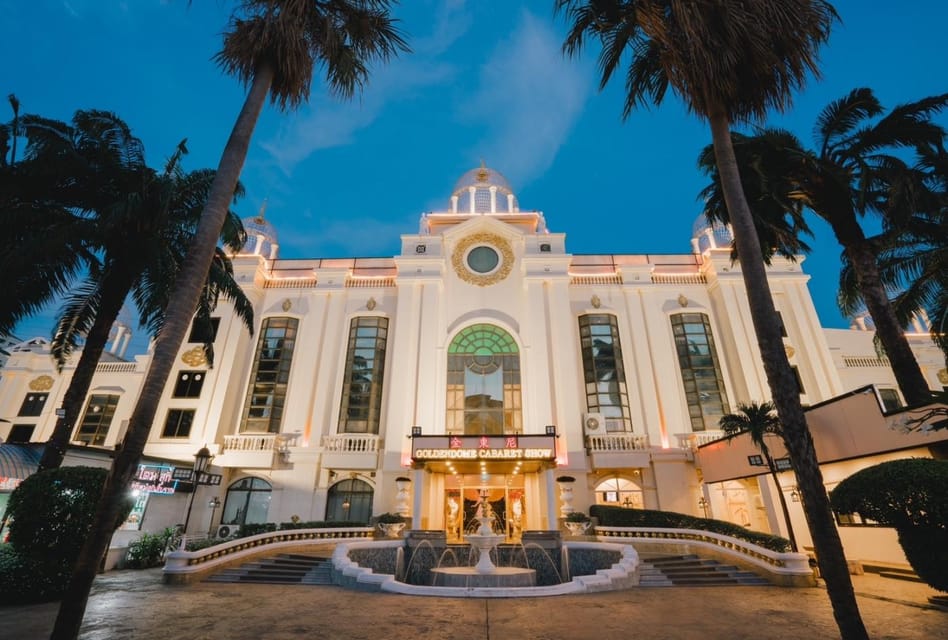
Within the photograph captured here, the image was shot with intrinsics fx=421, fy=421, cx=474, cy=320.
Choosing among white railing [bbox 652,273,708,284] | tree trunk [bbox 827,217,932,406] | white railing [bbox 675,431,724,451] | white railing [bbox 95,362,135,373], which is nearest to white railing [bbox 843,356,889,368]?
white railing [bbox 652,273,708,284]

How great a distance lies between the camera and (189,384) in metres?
24.2

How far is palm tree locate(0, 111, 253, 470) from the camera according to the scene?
10.1 metres

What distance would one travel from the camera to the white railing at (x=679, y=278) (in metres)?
27.5

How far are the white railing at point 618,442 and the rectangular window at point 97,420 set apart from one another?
27571mm

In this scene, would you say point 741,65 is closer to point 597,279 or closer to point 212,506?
point 597,279

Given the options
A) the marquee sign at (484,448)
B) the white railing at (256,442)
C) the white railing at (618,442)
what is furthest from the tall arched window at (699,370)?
the white railing at (256,442)

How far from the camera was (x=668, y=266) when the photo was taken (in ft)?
93.1

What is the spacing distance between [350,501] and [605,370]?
52.9ft

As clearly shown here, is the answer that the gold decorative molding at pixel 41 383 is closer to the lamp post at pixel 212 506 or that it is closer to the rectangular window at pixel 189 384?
the rectangular window at pixel 189 384

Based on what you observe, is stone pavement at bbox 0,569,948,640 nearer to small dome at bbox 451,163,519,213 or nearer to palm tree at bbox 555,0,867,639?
palm tree at bbox 555,0,867,639

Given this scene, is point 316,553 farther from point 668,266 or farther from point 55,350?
point 668,266

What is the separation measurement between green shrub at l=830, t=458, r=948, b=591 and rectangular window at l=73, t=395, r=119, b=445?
108ft

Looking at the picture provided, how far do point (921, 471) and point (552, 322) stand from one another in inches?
710

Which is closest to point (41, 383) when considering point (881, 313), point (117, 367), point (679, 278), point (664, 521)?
point (117, 367)
